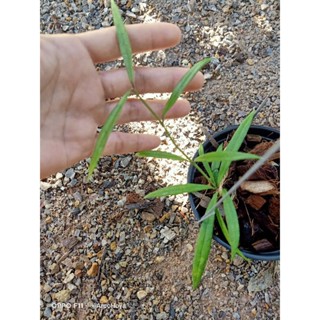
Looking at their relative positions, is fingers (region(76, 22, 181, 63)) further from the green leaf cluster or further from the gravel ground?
the gravel ground

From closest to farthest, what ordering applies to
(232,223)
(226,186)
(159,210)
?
(232,223)
(226,186)
(159,210)

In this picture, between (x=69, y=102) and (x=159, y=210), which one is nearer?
(x=69, y=102)

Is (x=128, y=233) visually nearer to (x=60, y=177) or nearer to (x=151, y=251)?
(x=151, y=251)

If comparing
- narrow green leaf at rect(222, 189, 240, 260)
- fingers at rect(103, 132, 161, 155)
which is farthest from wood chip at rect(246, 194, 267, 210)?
fingers at rect(103, 132, 161, 155)

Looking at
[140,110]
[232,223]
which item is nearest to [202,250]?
[232,223]

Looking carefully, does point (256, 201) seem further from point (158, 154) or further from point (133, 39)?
point (133, 39)

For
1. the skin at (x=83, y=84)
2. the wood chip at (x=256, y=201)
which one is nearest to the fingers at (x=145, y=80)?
the skin at (x=83, y=84)

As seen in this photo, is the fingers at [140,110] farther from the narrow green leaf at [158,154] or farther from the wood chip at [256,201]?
the wood chip at [256,201]
